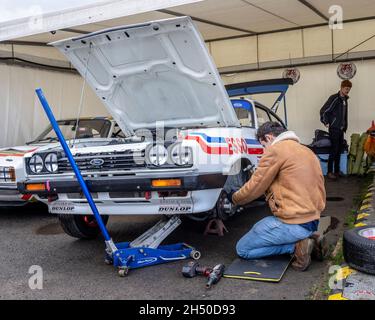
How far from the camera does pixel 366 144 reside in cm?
852

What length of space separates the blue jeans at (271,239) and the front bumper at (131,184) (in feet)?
1.70

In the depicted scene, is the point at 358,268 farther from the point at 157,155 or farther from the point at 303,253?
the point at 157,155

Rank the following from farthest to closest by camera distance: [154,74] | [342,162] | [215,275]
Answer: [342,162] → [154,74] → [215,275]

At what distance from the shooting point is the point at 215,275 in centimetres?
345

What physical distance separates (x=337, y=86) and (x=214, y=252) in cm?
670

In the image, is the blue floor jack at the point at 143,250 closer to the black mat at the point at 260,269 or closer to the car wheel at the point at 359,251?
the black mat at the point at 260,269

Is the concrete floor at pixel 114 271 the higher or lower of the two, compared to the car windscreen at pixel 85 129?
lower

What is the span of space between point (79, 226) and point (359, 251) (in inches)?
113

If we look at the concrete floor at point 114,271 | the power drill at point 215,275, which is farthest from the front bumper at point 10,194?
the power drill at point 215,275

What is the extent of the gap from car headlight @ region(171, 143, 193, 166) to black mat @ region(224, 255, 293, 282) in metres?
0.99

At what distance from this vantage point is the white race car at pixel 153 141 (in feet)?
11.9

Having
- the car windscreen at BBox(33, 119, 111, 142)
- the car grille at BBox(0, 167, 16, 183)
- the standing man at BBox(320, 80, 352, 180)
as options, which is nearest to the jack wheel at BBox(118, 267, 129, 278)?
the car grille at BBox(0, 167, 16, 183)

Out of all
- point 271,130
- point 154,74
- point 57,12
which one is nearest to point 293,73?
point 57,12

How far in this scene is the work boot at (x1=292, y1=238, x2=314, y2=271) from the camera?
11.7ft
